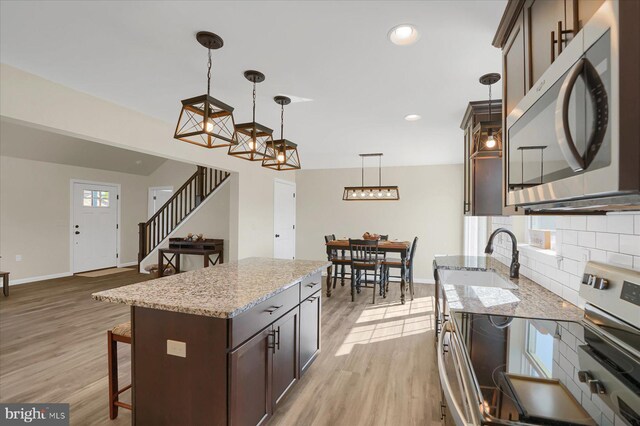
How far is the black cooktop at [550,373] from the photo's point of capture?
2.52ft

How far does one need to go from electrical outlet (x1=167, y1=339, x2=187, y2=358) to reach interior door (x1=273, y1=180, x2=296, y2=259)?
4.49 meters

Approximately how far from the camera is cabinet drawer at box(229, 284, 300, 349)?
1.60 m

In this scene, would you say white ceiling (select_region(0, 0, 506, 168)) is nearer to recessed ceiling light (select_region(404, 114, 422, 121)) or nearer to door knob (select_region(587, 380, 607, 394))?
recessed ceiling light (select_region(404, 114, 422, 121))

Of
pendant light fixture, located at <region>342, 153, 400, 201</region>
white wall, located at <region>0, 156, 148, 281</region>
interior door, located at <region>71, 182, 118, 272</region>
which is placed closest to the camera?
pendant light fixture, located at <region>342, 153, 400, 201</region>

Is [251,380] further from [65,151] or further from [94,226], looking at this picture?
[94,226]

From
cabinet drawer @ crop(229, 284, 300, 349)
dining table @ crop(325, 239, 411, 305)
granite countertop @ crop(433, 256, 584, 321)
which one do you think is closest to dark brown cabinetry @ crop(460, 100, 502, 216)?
granite countertop @ crop(433, 256, 584, 321)

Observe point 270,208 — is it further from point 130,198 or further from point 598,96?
point 598,96

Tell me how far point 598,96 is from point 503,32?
3.95 feet

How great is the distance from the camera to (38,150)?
5.83 meters

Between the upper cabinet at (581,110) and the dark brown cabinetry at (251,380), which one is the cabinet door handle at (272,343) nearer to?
the dark brown cabinetry at (251,380)

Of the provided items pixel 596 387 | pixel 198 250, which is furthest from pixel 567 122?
pixel 198 250

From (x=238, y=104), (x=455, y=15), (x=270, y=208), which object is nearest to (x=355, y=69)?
(x=455, y=15)

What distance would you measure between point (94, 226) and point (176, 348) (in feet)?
23.0

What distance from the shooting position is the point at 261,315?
1836 mm
